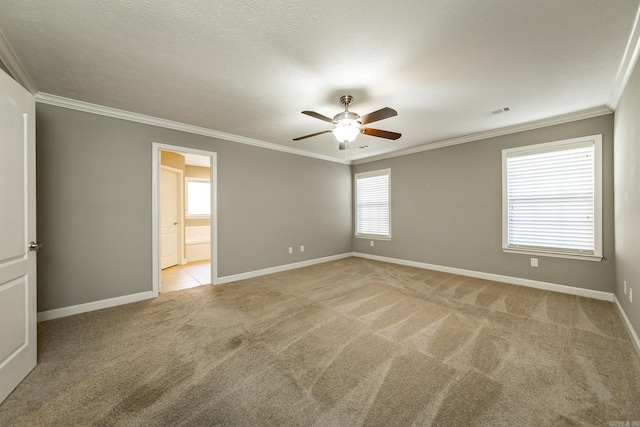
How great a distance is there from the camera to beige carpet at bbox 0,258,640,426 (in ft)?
4.88

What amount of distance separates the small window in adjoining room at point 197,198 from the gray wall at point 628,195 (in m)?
6.96

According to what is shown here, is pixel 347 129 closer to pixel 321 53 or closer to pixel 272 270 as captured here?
pixel 321 53

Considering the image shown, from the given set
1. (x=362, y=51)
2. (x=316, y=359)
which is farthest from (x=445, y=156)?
(x=316, y=359)

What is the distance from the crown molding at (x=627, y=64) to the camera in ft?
6.01

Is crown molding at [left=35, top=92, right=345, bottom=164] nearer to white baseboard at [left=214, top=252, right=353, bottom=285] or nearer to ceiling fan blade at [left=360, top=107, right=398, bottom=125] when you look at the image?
white baseboard at [left=214, top=252, right=353, bottom=285]

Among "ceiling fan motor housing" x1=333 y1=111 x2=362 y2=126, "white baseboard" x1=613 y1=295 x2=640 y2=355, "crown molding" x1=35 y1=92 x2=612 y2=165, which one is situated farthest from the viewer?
"crown molding" x1=35 y1=92 x2=612 y2=165

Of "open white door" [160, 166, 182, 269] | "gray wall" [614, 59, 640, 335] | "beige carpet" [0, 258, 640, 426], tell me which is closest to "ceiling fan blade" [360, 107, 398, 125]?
"gray wall" [614, 59, 640, 335]

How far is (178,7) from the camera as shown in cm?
161

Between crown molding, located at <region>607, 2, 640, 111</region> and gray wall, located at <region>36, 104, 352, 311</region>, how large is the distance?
444 centimetres

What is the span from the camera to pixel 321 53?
6.81 ft

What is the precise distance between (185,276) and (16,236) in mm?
3157

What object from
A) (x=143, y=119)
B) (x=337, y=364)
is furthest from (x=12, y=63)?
(x=337, y=364)

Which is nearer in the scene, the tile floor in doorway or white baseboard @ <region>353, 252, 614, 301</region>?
white baseboard @ <region>353, 252, 614, 301</region>

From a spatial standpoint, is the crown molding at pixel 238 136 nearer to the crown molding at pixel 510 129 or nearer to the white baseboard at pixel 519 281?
the crown molding at pixel 510 129
